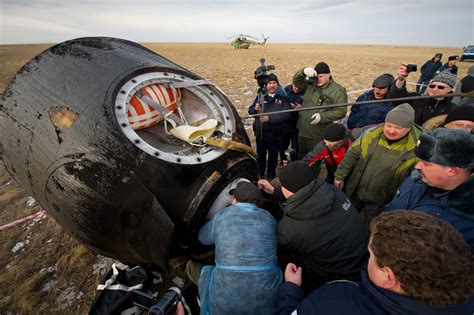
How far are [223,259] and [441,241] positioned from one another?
138 centimetres

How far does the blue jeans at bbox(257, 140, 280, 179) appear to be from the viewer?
5258mm

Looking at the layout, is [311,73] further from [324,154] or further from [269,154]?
[269,154]

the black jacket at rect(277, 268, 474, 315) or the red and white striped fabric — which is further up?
the red and white striped fabric

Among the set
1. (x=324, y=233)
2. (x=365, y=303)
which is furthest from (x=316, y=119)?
(x=365, y=303)

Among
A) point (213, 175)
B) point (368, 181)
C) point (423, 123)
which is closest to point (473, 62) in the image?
point (423, 123)

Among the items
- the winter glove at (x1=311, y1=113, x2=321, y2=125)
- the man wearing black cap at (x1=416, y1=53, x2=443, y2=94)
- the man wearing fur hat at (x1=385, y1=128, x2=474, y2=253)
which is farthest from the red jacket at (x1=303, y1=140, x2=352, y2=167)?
the man wearing black cap at (x1=416, y1=53, x2=443, y2=94)

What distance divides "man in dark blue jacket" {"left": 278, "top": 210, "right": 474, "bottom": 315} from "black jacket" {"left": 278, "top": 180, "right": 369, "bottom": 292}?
Answer: 668mm

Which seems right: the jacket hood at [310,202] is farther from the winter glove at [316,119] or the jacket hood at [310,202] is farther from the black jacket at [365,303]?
the winter glove at [316,119]

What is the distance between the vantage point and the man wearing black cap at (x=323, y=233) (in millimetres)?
2102

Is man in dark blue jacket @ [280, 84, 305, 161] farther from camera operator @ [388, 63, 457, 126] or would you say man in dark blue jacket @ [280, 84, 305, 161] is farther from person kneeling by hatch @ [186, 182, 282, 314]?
person kneeling by hatch @ [186, 182, 282, 314]

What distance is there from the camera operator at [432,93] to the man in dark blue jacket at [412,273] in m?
3.53

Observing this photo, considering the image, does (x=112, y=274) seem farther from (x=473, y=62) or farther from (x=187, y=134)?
(x=473, y=62)

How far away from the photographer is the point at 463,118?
2.92 m

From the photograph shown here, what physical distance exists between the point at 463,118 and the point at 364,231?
72.6 inches
